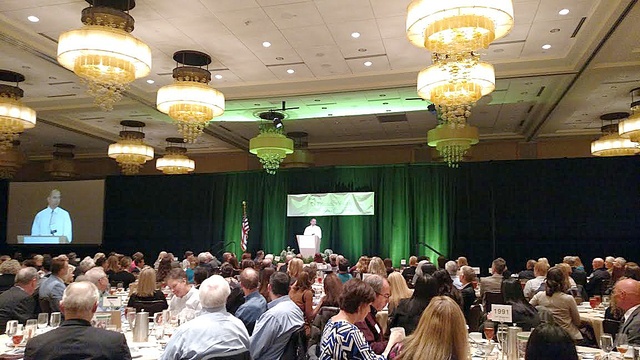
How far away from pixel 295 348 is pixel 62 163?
614 inches

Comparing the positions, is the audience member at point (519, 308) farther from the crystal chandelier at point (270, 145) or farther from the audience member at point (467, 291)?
the crystal chandelier at point (270, 145)

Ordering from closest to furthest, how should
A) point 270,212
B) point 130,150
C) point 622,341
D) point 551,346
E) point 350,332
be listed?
point 551,346
point 350,332
point 622,341
point 130,150
point 270,212

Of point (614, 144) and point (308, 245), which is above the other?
point (614, 144)

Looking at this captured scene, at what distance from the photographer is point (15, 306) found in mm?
5152

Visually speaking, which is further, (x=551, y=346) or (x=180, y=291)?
(x=180, y=291)

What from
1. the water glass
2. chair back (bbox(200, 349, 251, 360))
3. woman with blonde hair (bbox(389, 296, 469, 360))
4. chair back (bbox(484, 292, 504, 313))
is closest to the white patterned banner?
chair back (bbox(484, 292, 504, 313))

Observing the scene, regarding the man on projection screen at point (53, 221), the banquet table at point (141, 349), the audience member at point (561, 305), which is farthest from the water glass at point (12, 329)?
the man on projection screen at point (53, 221)

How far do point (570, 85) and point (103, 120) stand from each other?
10800mm

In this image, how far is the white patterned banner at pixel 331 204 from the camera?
15.8 meters

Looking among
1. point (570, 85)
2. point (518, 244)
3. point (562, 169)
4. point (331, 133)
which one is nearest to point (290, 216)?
point (331, 133)

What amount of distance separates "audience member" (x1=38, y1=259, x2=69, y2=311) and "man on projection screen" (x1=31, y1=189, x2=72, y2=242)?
11795mm

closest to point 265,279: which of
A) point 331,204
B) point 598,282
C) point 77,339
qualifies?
point 77,339

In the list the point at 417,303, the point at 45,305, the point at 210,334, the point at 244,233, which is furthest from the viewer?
the point at 244,233

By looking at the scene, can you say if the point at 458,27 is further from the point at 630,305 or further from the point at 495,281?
the point at 495,281
